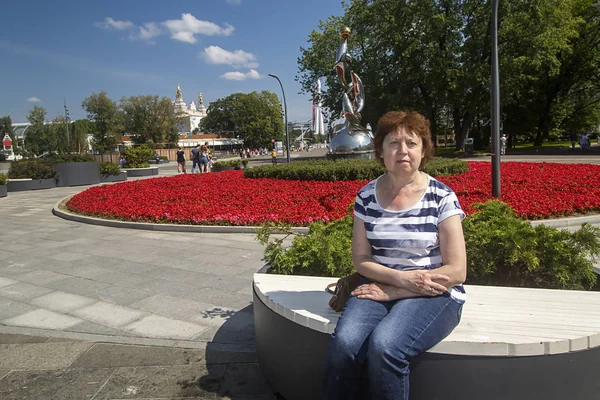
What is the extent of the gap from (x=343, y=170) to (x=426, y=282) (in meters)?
10.3

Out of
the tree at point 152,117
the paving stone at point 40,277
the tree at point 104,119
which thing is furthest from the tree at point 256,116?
the paving stone at point 40,277

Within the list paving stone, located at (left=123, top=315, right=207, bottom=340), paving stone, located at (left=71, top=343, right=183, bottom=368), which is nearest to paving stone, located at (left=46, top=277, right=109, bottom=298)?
paving stone, located at (left=123, top=315, right=207, bottom=340)

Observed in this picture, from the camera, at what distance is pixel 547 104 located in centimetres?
3850

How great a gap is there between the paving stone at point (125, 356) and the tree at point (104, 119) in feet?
255

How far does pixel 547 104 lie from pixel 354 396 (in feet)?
141

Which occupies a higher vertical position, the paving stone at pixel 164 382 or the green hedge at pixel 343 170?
the green hedge at pixel 343 170

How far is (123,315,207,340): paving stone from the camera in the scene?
159 inches

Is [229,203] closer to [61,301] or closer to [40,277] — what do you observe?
[40,277]

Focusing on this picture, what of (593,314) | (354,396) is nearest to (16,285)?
(354,396)

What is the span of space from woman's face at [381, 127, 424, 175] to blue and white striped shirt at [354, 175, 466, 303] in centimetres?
16

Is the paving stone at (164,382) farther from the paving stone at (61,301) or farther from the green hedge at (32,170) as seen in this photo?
the green hedge at (32,170)

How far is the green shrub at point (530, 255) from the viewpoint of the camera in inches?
131

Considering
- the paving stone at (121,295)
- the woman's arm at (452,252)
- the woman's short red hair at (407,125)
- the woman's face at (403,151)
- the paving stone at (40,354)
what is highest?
the woman's short red hair at (407,125)

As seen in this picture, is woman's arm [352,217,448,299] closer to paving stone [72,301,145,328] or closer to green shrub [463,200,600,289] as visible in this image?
green shrub [463,200,600,289]
